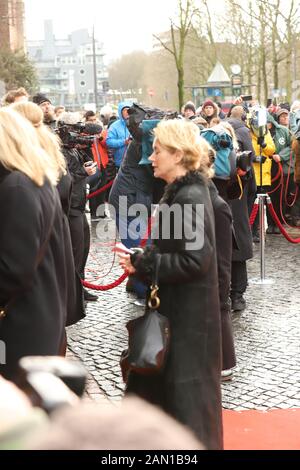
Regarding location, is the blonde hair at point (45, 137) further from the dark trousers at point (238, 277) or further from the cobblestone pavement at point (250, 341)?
the dark trousers at point (238, 277)

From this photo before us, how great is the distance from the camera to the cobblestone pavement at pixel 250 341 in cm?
563

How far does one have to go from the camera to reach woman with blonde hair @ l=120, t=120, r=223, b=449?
3.70m

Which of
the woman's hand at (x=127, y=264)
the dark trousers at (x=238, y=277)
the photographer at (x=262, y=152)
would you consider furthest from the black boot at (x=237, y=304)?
the woman's hand at (x=127, y=264)

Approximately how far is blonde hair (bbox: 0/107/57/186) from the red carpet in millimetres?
2156

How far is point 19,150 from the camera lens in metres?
3.36

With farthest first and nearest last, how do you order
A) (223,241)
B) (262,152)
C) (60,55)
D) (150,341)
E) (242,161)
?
1. (60,55)
2. (262,152)
3. (242,161)
4. (223,241)
5. (150,341)

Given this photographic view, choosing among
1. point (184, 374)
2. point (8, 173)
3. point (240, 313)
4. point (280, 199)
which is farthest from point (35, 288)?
point (280, 199)

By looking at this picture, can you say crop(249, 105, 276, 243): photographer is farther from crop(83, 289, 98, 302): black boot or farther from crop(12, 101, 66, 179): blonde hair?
crop(12, 101, 66, 179): blonde hair

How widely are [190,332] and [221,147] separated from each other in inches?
132

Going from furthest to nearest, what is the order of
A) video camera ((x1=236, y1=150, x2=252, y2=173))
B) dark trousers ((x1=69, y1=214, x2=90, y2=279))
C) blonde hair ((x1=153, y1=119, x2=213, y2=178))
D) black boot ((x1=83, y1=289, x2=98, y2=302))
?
black boot ((x1=83, y1=289, x2=98, y2=302)) → dark trousers ((x1=69, y1=214, x2=90, y2=279)) → video camera ((x1=236, y1=150, x2=252, y2=173)) → blonde hair ((x1=153, y1=119, x2=213, y2=178))

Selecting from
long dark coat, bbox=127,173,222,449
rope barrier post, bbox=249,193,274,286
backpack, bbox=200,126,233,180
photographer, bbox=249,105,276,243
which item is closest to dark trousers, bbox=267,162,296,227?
photographer, bbox=249,105,276,243

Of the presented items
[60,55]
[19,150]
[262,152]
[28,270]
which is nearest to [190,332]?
[28,270]

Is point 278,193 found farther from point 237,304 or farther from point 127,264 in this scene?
point 127,264

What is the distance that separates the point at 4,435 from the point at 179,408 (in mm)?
2672
